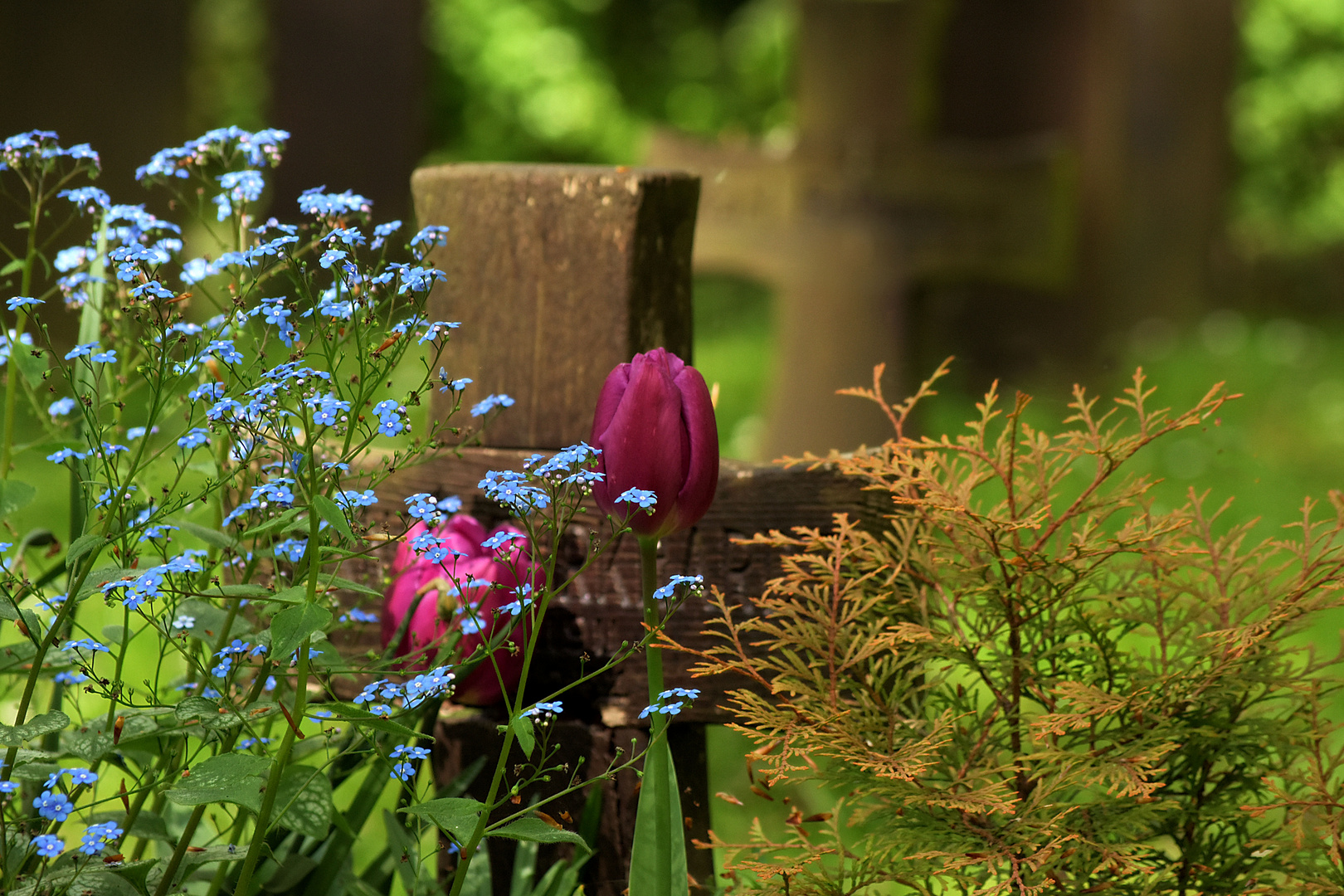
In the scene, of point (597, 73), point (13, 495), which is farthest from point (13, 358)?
point (597, 73)

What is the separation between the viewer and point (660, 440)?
1.34 metres

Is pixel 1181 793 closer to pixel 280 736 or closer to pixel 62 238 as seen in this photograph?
pixel 280 736

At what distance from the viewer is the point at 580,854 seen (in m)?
1.75

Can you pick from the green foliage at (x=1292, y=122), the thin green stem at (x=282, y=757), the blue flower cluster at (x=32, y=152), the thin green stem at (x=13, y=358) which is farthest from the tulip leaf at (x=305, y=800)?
the green foliage at (x=1292, y=122)

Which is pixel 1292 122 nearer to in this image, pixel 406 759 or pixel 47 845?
pixel 406 759

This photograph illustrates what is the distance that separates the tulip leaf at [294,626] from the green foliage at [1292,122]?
11208 millimetres

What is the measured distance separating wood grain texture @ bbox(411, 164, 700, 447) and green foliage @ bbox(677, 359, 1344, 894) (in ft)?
1.52

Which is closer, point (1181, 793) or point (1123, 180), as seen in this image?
point (1181, 793)

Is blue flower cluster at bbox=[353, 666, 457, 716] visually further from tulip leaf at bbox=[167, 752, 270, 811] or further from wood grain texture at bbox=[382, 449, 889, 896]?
wood grain texture at bbox=[382, 449, 889, 896]

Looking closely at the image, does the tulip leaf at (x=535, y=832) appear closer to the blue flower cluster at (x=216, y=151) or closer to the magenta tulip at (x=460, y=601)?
the magenta tulip at (x=460, y=601)

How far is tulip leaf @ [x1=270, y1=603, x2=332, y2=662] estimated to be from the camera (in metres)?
1.15

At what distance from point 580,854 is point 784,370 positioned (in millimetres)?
3606

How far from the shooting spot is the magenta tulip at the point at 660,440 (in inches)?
52.6

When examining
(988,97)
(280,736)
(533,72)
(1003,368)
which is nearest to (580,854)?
(280,736)
